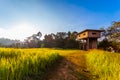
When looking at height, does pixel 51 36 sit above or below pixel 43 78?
above

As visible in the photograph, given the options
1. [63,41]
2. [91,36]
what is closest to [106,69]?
[91,36]

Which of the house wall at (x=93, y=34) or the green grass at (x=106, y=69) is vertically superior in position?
the house wall at (x=93, y=34)

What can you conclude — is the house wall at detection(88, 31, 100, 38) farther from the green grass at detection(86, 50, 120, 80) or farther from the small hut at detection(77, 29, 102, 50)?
the green grass at detection(86, 50, 120, 80)

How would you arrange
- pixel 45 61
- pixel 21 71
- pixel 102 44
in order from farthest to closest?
pixel 102 44 → pixel 45 61 → pixel 21 71

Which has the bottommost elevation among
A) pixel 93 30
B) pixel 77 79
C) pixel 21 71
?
pixel 77 79

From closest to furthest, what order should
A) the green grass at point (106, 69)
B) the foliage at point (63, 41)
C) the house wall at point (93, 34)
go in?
the green grass at point (106, 69)
the house wall at point (93, 34)
the foliage at point (63, 41)

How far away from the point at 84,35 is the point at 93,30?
2569mm

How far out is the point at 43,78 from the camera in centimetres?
694

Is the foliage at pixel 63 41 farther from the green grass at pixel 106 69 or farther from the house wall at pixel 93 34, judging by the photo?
the green grass at pixel 106 69

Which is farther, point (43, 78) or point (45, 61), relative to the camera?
point (45, 61)

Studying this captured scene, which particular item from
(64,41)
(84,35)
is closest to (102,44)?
(84,35)

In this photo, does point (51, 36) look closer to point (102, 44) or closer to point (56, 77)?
point (102, 44)

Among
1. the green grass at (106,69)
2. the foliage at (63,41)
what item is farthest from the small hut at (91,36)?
the green grass at (106,69)

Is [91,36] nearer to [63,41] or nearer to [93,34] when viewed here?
[93,34]
